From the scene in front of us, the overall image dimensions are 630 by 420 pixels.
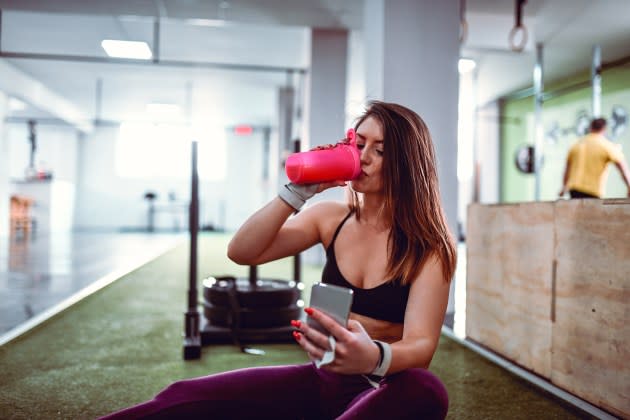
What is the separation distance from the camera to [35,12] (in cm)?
548

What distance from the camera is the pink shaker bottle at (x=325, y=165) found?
1.05 m

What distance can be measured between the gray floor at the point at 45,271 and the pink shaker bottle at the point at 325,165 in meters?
2.35

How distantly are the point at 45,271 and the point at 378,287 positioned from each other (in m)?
4.59

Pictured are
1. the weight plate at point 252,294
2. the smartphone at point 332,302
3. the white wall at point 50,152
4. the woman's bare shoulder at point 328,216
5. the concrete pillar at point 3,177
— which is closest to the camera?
the smartphone at point 332,302

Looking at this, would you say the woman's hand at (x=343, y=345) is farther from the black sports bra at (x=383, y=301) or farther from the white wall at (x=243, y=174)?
the white wall at (x=243, y=174)

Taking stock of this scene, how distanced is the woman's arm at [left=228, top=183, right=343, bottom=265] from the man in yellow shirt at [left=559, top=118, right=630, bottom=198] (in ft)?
13.8

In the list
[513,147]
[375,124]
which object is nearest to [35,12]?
[375,124]

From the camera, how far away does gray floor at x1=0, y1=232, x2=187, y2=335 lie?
3256 millimetres

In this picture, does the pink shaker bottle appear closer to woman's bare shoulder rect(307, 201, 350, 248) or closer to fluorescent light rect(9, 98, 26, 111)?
→ woman's bare shoulder rect(307, 201, 350, 248)

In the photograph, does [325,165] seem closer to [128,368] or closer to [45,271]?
[128,368]

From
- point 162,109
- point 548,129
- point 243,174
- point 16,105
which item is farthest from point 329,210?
point 243,174

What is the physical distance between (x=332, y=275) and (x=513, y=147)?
1036 cm

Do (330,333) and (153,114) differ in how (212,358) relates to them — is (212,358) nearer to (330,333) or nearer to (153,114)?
(330,333)

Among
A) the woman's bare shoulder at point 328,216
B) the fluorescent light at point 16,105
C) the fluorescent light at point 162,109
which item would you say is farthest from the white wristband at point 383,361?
the fluorescent light at point 16,105
